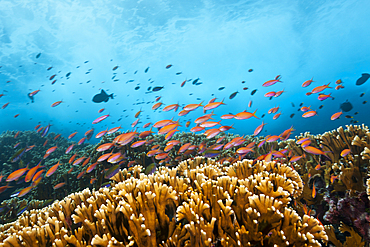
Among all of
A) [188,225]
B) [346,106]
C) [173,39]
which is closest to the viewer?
[188,225]

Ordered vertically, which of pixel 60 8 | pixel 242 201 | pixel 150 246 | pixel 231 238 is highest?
pixel 60 8

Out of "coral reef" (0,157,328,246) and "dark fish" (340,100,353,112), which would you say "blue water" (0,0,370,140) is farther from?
"dark fish" (340,100,353,112)

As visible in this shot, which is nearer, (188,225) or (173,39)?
(188,225)

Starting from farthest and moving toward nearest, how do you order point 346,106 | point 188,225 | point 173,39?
point 173,39
point 346,106
point 188,225

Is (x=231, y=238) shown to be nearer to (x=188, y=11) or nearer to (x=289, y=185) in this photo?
(x=289, y=185)

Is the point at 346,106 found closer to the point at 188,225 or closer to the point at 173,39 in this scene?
the point at 188,225

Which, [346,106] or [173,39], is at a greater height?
[173,39]

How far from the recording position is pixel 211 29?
1473 inches

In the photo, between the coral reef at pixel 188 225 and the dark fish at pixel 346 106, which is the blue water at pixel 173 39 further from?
the dark fish at pixel 346 106

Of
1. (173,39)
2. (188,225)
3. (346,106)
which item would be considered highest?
(173,39)

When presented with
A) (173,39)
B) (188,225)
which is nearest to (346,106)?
(188,225)

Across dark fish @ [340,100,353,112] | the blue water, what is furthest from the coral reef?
dark fish @ [340,100,353,112]

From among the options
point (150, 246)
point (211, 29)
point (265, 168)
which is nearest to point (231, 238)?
point (150, 246)

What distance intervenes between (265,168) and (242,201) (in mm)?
1218
